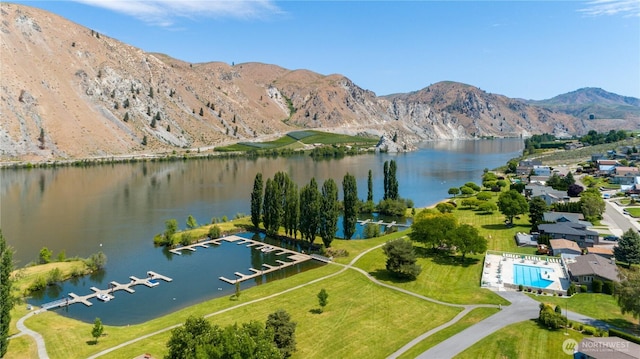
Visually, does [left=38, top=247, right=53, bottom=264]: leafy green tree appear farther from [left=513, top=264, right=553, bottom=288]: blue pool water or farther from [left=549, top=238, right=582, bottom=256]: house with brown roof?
[left=549, top=238, right=582, bottom=256]: house with brown roof

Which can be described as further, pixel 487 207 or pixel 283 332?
pixel 487 207

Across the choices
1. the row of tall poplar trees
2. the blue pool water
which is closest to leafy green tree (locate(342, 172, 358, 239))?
the row of tall poplar trees

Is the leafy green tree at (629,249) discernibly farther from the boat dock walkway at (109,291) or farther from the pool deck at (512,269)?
the boat dock walkway at (109,291)

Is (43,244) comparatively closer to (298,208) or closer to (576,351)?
(298,208)

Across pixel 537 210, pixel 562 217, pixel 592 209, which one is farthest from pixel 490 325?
pixel 592 209

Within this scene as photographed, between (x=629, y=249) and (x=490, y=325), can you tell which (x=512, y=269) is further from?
(x=490, y=325)

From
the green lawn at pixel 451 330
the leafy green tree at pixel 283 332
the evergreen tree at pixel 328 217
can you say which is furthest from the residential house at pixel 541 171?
the leafy green tree at pixel 283 332
